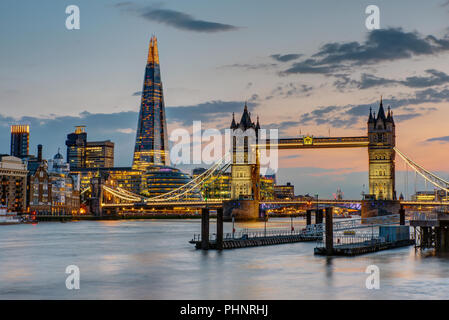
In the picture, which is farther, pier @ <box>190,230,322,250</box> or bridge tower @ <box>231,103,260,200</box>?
bridge tower @ <box>231,103,260,200</box>

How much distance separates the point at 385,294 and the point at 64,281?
15495mm

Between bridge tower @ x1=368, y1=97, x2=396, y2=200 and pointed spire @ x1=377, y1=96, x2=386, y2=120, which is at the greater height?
pointed spire @ x1=377, y1=96, x2=386, y2=120

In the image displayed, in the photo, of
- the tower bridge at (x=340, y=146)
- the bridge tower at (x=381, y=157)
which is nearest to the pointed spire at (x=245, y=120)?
the tower bridge at (x=340, y=146)

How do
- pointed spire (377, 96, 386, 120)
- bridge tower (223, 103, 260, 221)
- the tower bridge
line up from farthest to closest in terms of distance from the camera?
bridge tower (223, 103, 260, 221) < pointed spire (377, 96, 386, 120) < the tower bridge

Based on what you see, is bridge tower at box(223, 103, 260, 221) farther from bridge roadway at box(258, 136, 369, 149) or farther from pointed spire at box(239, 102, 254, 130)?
bridge roadway at box(258, 136, 369, 149)

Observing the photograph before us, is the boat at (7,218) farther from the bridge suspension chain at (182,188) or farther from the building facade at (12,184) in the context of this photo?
the bridge suspension chain at (182,188)

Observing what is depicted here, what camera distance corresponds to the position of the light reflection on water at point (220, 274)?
28.1m

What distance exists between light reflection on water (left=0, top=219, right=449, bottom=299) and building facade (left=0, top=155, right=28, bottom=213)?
82620mm

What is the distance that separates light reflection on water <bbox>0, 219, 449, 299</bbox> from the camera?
28141 mm

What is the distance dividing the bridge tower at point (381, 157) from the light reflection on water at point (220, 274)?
58546 millimetres

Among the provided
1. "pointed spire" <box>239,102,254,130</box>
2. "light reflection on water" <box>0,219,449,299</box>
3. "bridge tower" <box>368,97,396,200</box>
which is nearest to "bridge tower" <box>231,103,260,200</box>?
"pointed spire" <box>239,102,254,130</box>

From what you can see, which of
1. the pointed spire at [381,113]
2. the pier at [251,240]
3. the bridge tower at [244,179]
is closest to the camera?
the pier at [251,240]
